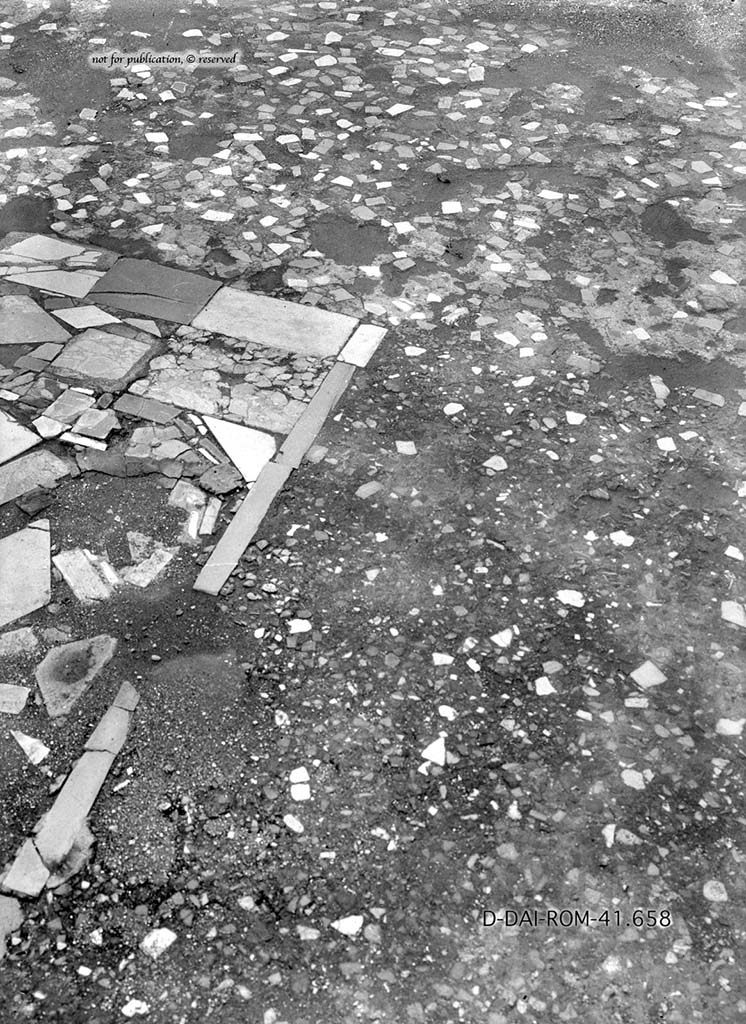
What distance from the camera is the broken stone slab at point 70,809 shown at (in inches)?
142

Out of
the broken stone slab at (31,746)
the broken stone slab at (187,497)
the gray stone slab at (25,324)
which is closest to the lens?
the broken stone slab at (31,746)

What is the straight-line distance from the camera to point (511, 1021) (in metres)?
3.29

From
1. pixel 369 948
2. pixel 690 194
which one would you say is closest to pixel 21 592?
pixel 369 948

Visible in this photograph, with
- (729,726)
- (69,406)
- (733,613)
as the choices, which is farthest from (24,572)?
(733,613)

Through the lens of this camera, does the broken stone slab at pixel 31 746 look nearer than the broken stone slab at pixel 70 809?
No

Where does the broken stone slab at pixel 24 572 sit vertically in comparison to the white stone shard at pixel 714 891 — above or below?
above

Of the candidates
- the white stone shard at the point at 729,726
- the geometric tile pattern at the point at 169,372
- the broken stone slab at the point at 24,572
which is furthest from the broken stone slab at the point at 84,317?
the white stone shard at the point at 729,726

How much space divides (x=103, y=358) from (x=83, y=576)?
1686 mm

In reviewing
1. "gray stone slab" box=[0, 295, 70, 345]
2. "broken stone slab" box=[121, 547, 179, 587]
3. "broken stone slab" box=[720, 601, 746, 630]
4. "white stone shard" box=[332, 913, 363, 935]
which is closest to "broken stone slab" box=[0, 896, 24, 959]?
"white stone shard" box=[332, 913, 363, 935]

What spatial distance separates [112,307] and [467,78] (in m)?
4.75

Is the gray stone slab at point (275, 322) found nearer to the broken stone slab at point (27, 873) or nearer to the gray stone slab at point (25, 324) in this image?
the gray stone slab at point (25, 324)

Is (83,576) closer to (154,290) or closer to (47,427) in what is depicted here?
Answer: (47,427)

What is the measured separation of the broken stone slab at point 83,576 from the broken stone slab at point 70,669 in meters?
0.25

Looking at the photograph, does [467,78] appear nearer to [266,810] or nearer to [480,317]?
[480,317]
